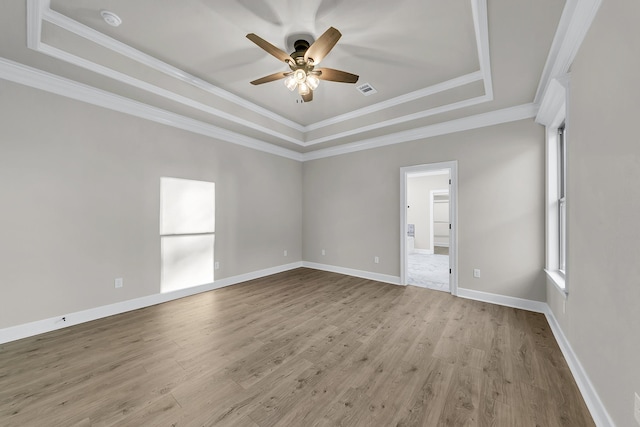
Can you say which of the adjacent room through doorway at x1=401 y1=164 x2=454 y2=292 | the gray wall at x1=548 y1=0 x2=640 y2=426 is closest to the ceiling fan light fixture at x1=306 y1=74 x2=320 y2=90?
the gray wall at x1=548 y1=0 x2=640 y2=426

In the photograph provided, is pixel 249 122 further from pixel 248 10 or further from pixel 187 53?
pixel 248 10

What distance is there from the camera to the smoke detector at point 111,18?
84.0 inches

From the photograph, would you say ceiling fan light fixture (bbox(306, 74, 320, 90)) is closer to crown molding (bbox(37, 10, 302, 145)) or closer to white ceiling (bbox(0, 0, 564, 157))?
white ceiling (bbox(0, 0, 564, 157))

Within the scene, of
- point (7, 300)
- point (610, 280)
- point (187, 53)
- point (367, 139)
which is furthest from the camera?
point (367, 139)

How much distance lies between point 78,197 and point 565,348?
17.9 feet

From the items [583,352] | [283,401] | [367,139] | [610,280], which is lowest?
[283,401]

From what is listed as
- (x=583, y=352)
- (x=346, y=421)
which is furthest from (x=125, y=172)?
(x=583, y=352)

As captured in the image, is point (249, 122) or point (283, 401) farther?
point (249, 122)

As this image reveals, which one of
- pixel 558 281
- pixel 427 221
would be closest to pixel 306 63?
pixel 558 281

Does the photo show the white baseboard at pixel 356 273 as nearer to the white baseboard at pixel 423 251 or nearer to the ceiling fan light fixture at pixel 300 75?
the ceiling fan light fixture at pixel 300 75

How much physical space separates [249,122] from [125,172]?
1.95m

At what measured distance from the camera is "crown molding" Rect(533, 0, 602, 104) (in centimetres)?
169

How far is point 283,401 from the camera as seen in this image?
5.67 feet

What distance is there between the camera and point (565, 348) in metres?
2.24
